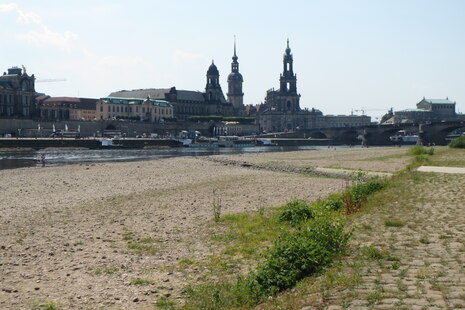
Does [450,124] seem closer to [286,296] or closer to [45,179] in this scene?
[45,179]

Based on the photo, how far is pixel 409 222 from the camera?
13477mm

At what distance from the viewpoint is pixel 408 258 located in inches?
395

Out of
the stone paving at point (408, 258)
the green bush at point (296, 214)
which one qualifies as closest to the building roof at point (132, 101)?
the green bush at point (296, 214)

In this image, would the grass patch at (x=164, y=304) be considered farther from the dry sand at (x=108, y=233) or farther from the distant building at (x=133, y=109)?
the distant building at (x=133, y=109)

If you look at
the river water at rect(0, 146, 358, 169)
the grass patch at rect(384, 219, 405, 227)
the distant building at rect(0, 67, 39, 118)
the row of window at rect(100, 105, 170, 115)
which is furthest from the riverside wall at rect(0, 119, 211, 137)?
the grass patch at rect(384, 219, 405, 227)

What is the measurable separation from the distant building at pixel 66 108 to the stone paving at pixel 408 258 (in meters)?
152

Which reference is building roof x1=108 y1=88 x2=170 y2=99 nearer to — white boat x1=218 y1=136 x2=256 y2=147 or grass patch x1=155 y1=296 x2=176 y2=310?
white boat x1=218 y1=136 x2=256 y2=147

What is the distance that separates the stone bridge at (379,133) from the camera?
128 metres

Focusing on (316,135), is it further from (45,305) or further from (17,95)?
(45,305)

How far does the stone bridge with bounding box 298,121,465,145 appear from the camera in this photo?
12794 cm

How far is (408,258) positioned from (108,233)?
9.79 m

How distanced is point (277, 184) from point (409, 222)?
55.7 ft

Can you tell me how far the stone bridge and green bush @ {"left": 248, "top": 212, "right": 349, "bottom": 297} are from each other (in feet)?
373

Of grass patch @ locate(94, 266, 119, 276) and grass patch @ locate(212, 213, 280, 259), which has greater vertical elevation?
grass patch @ locate(212, 213, 280, 259)
